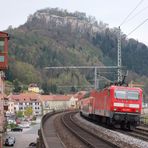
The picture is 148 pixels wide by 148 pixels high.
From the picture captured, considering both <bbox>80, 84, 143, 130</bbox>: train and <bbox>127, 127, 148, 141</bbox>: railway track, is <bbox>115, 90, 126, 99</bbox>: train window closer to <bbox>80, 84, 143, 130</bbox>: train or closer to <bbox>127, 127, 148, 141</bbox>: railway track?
<bbox>80, 84, 143, 130</bbox>: train

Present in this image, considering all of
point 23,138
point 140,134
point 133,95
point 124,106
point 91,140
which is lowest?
point 23,138

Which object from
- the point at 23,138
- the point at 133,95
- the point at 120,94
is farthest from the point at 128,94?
the point at 23,138

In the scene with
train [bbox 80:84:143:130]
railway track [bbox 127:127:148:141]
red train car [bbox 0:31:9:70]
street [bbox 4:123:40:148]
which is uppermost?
red train car [bbox 0:31:9:70]

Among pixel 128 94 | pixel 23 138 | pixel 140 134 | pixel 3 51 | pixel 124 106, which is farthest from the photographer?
pixel 23 138

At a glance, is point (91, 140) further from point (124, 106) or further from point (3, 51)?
point (3, 51)

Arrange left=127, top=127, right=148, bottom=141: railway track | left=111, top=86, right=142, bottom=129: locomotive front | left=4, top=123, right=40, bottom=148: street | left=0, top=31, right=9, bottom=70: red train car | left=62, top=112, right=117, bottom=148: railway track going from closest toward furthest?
left=62, top=112, right=117, bottom=148: railway track
left=127, top=127, right=148, bottom=141: railway track
left=111, top=86, right=142, bottom=129: locomotive front
left=0, top=31, right=9, bottom=70: red train car
left=4, top=123, right=40, bottom=148: street

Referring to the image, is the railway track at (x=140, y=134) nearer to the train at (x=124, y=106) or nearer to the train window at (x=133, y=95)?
the train at (x=124, y=106)

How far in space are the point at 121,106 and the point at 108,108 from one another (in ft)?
3.48

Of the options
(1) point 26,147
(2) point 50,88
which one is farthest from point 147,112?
(2) point 50,88

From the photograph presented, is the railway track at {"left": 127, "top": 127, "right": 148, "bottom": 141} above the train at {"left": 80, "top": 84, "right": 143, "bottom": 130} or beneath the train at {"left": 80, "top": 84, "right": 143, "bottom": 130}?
beneath

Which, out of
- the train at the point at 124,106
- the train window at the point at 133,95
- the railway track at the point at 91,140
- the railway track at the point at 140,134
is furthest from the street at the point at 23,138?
the railway track at the point at 140,134

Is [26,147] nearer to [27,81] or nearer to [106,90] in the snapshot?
[106,90]

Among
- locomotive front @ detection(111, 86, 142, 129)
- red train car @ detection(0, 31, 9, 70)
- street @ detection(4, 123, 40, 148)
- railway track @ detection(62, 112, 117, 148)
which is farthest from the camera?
street @ detection(4, 123, 40, 148)

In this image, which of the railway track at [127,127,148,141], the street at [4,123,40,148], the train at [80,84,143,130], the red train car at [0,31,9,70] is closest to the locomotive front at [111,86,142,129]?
the train at [80,84,143,130]
